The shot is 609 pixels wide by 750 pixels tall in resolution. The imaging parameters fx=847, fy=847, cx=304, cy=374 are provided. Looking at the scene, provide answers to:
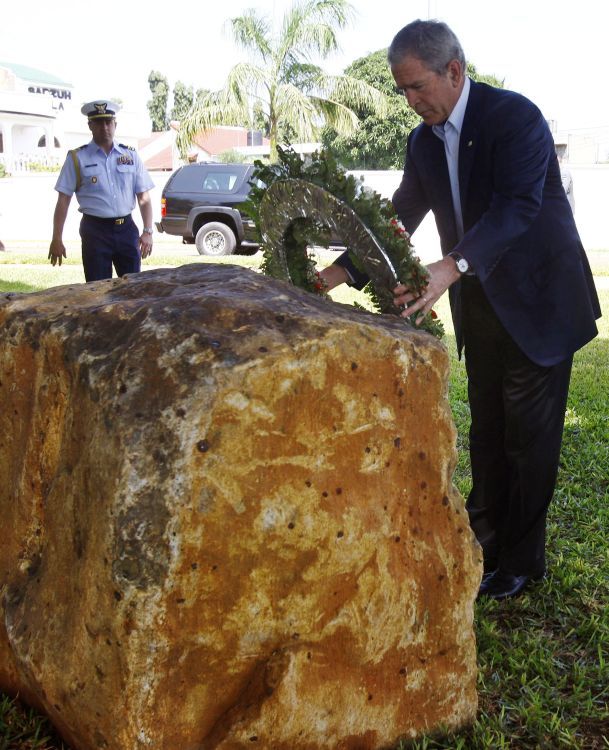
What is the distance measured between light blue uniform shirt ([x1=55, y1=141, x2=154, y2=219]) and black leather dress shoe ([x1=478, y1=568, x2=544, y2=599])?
15.0 feet

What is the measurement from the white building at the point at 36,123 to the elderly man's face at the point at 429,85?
1236 inches

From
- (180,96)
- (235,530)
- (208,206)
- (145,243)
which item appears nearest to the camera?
(235,530)

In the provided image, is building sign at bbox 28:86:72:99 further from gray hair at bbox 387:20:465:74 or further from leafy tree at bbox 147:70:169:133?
gray hair at bbox 387:20:465:74

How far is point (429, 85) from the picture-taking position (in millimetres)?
2828

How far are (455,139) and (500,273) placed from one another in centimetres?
51

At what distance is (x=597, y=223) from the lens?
65.3 feet

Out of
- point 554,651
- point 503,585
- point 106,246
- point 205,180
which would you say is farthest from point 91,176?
point 205,180

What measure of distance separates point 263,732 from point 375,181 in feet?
65.6

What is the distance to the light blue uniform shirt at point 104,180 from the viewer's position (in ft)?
22.0

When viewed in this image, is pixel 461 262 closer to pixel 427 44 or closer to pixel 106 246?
pixel 427 44

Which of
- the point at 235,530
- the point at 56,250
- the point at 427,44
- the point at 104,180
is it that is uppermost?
the point at 427,44

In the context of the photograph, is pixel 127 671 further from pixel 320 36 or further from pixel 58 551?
pixel 320 36

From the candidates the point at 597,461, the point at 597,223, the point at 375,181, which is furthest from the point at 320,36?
the point at 597,461

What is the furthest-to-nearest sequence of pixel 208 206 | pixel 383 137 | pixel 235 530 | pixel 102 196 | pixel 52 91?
pixel 52 91 < pixel 383 137 < pixel 208 206 < pixel 102 196 < pixel 235 530
